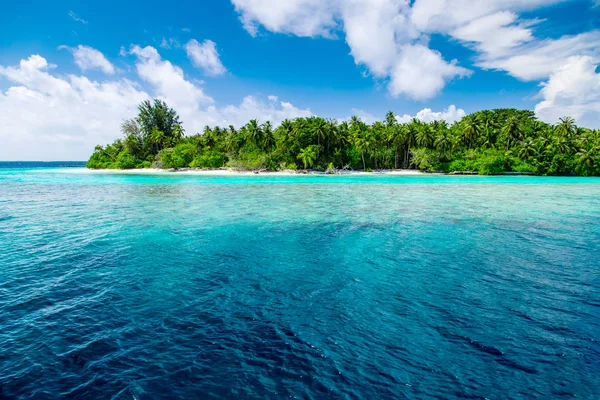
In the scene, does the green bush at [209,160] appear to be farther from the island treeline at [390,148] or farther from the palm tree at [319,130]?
the palm tree at [319,130]

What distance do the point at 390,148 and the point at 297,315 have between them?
3494 inches

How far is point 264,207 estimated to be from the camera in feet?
80.9

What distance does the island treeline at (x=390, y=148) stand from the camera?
256 feet

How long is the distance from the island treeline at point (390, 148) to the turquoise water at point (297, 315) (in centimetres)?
6934

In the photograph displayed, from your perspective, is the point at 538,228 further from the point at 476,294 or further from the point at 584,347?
the point at 584,347

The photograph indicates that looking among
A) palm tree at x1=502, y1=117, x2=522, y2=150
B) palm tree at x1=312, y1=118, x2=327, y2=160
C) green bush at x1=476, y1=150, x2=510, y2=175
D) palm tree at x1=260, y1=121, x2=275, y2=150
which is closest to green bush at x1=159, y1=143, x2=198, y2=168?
palm tree at x1=260, y1=121, x2=275, y2=150

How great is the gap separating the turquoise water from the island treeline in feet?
227

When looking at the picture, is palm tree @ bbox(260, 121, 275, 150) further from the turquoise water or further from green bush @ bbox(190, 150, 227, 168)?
the turquoise water

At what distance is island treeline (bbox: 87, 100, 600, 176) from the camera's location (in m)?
78.1

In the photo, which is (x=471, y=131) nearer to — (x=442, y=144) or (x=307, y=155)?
(x=442, y=144)

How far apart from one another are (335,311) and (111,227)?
14.0 metres

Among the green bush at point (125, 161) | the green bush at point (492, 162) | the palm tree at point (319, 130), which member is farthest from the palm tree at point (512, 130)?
the green bush at point (125, 161)

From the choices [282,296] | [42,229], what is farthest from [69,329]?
[42,229]

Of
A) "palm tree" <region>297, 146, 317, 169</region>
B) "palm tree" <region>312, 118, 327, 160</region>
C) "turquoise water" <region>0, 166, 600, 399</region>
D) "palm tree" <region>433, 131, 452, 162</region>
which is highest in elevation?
"palm tree" <region>312, 118, 327, 160</region>
